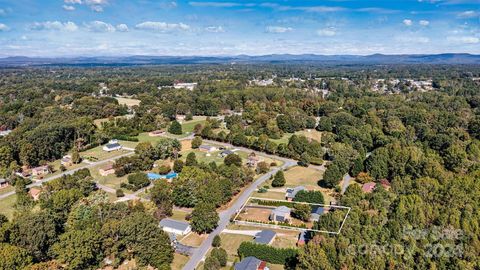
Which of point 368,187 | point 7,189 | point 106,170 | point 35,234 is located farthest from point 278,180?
point 7,189

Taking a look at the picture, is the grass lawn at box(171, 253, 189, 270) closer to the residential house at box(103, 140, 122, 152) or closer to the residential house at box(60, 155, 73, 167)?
the residential house at box(60, 155, 73, 167)

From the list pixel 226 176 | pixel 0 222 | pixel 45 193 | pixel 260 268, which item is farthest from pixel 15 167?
pixel 260 268

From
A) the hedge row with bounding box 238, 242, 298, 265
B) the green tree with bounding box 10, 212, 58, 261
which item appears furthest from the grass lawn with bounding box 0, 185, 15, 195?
the hedge row with bounding box 238, 242, 298, 265

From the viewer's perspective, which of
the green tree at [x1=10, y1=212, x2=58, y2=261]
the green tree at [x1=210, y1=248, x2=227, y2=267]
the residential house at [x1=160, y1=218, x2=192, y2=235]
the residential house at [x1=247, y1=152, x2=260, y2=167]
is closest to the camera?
the green tree at [x1=10, y1=212, x2=58, y2=261]

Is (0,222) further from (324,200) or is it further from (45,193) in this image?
(324,200)

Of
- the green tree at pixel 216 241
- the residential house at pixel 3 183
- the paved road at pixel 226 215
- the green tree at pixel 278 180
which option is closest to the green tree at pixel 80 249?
the paved road at pixel 226 215

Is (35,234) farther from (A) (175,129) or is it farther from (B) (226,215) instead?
(A) (175,129)
